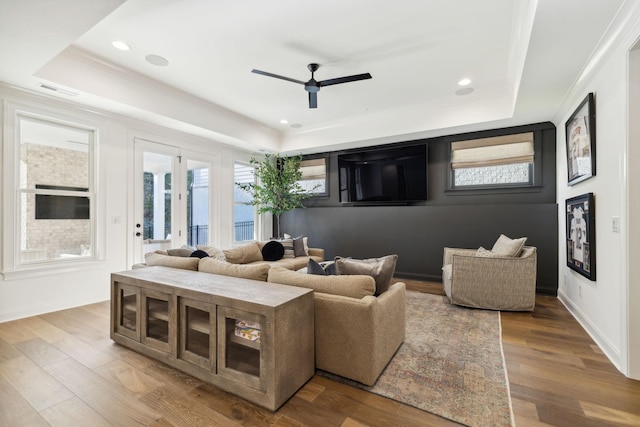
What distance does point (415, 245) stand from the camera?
536 centimetres

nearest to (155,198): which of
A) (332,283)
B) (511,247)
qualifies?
(332,283)

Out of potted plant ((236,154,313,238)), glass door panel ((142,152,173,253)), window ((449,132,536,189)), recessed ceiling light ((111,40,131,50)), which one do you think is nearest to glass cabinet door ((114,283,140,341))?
glass door panel ((142,152,173,253))

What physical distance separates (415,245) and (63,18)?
523 cm

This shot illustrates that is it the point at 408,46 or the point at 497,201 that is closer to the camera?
the point at 408,46

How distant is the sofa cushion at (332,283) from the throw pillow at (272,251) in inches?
96.6

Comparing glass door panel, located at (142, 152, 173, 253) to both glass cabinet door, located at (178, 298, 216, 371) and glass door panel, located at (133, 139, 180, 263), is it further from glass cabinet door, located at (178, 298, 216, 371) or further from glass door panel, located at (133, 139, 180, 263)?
glass cabinet door, located at (178, 298, 216, 371)

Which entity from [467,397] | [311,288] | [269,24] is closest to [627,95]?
[467,397]

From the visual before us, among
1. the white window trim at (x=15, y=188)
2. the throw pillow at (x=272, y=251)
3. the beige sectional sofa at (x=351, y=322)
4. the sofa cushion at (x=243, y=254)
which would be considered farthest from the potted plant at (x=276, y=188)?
the beige sectional sofa at (x=351, y=322)

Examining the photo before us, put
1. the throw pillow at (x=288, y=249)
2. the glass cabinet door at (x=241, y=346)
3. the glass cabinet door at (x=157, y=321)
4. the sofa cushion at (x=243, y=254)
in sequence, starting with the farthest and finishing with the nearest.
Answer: the throw pillow at (x=288, y=249) < the sofa cushion at (x=243, y=254) < the glass cabinet door at (x=157, y=321) < the glass cabinet door at (x=241, y=346)

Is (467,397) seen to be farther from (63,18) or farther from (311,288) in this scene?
(63,18)

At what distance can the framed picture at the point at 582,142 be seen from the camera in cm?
273

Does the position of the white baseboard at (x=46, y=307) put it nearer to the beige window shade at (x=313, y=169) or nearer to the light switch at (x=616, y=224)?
the beige window shade at (x=313, y=169)

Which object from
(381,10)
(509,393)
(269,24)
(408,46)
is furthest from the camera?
(408,46)

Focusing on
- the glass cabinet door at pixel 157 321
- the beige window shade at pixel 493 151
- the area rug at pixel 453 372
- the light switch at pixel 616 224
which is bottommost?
the area rug at pixel 453 372
